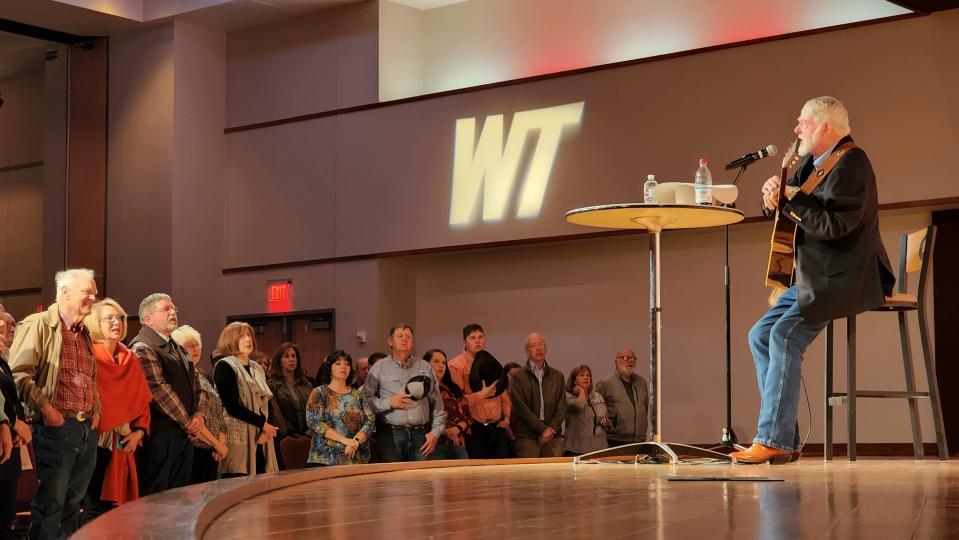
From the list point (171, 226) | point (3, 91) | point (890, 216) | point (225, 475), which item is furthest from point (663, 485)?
point (3, 91)

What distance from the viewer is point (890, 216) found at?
813 cm

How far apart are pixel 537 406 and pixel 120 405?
331 centimetres

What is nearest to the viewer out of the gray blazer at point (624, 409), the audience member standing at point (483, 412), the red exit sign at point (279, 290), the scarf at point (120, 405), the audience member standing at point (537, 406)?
the scarf at point (120, 405)

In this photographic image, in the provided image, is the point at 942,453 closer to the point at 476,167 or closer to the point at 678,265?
the point at 678,265

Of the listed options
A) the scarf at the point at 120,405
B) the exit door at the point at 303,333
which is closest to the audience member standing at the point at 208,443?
the scarf at the point at 120,405

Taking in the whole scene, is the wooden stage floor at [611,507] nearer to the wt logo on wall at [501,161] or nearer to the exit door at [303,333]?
the wt logo on wall at [501,161]

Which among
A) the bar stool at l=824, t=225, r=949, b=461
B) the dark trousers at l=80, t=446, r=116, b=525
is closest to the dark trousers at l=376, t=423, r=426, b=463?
the dark trousers at l=80, t=446, r=116, b=525

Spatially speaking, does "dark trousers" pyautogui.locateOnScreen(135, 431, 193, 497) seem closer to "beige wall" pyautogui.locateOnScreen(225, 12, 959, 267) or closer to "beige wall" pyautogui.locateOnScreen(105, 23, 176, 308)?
"beige wall" pyautogui.locateOnScreen(225, 12, 959, 267)

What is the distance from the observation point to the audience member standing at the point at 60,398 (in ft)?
13.8

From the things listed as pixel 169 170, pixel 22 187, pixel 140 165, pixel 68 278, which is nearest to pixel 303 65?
pixel 169 170

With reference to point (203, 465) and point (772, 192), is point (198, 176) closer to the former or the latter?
point (203, 465)

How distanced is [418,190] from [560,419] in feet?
10.3

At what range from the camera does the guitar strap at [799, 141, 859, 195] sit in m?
3.93

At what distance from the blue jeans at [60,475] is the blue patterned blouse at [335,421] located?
5.81 feet
